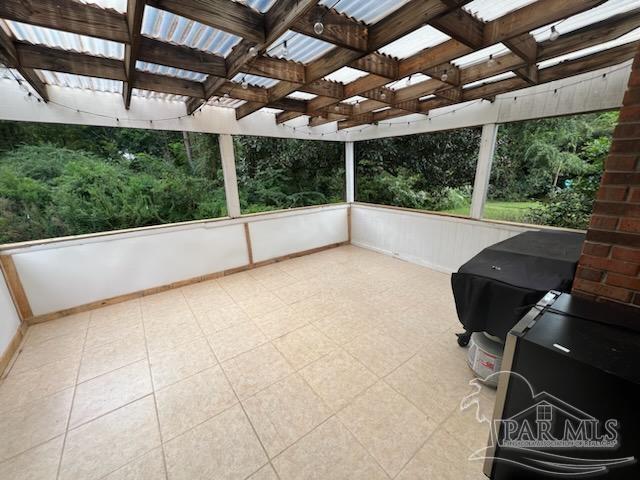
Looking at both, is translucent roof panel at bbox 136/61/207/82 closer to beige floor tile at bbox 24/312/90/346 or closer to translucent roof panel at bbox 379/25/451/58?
translucent roof panel at bbox 379/25/451/58

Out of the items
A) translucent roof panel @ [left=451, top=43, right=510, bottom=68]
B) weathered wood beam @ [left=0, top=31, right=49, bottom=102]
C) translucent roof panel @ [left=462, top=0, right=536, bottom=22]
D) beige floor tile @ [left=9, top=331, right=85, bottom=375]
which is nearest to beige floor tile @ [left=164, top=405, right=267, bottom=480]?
beige floor tile @ [left=9, top=331, right=85, bottom=375]

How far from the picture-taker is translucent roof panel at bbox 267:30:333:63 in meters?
1.76

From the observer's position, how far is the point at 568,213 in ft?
10.2

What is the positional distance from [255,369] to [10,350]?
227cm

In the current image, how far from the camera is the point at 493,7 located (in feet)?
4.78

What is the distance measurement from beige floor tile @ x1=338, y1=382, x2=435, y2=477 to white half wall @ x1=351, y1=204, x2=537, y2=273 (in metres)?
2.52

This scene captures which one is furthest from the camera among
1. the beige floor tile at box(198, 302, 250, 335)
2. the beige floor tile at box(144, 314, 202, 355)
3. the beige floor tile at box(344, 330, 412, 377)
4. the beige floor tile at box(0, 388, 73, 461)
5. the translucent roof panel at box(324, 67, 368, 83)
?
the beige floor tile at box(198, 302, 250, 335)

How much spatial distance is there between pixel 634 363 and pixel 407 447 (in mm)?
1183

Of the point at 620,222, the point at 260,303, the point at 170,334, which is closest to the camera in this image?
the point at 620,222

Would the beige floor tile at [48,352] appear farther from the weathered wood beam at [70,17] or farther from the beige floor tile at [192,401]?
the weathered wood beam at [70,17]

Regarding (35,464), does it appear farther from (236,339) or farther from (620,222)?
(620,222)

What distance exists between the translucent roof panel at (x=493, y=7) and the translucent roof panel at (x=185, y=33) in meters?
1.48

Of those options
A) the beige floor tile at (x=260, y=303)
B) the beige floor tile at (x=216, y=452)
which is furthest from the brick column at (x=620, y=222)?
the beige floor tile at (x=260, y=303)

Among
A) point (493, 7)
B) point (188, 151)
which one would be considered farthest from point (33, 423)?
point (188, 151)
